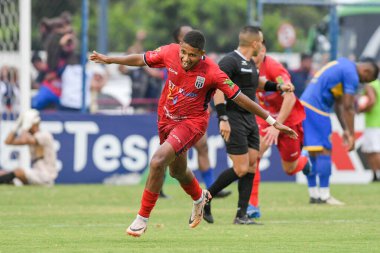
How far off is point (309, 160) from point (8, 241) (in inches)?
275

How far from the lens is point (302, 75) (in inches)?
997

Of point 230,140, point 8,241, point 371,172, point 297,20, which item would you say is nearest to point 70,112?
point 371,172

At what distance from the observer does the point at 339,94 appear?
17469mm

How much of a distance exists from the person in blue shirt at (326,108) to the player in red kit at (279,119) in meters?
0.65

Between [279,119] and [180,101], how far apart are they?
358cm

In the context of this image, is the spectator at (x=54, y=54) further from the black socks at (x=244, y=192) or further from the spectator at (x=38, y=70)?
the black socks at (x=244, y=192)

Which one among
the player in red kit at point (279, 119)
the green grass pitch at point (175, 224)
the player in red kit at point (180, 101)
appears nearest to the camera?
the green grass pitch at point (175, 224)

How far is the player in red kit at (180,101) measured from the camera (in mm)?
11484

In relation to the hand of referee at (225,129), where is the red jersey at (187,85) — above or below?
above

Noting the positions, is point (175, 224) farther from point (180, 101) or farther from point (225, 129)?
point (180, 101)

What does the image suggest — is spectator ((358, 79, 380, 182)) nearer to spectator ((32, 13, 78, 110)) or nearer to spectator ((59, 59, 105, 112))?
spectator ((59, 59, 105, 112))

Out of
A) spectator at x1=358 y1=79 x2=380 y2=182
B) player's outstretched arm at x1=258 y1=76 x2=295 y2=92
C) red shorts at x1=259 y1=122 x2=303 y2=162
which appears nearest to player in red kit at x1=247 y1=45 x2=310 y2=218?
red shorts at x1=259 y1=122 x2=303 y2=162

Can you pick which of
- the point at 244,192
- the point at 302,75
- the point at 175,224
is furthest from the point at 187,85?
the point at 302,75

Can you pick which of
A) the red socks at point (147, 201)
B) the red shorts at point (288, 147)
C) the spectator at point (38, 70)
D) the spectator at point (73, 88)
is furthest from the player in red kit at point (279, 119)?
the spectator at point (38, 70)
